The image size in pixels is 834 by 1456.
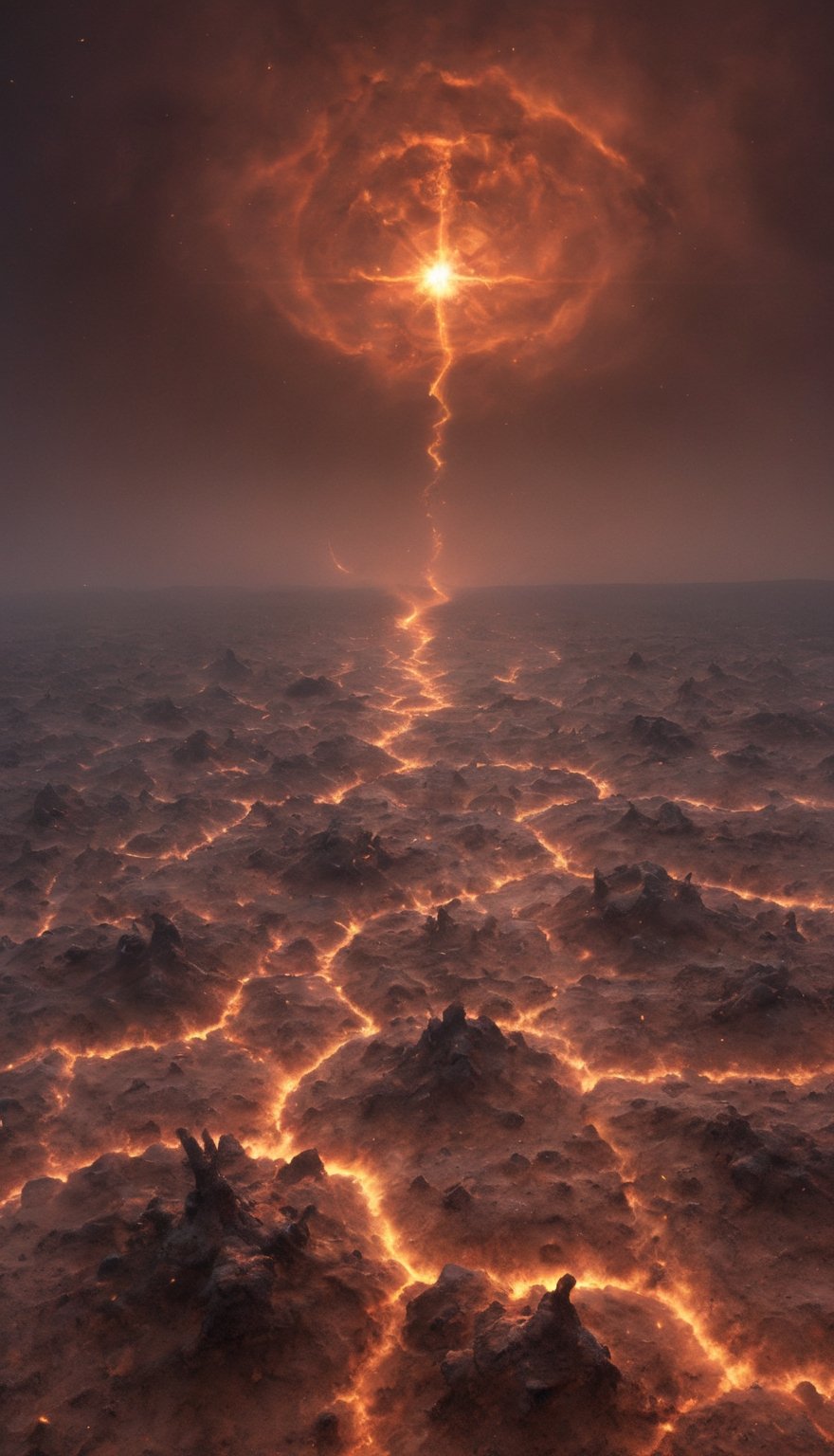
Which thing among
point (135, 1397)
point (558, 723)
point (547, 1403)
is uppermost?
point (558, 723)

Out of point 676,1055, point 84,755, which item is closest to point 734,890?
point 676,1055

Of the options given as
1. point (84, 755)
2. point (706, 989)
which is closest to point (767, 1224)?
point (706, 989)

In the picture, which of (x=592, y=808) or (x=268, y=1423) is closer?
(x=268, y=1423)

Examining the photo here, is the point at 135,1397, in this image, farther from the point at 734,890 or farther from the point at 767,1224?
the point at 734,890

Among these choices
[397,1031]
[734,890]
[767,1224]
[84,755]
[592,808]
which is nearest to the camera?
[767,1224]

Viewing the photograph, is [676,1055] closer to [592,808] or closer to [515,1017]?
[515,1017]

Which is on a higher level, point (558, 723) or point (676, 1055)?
point (558, 723)

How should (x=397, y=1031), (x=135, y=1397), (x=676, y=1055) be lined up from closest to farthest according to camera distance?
1. (x=135, y=1397)
2. (x=676, y=1055)
3. (x=397, y=1031)
